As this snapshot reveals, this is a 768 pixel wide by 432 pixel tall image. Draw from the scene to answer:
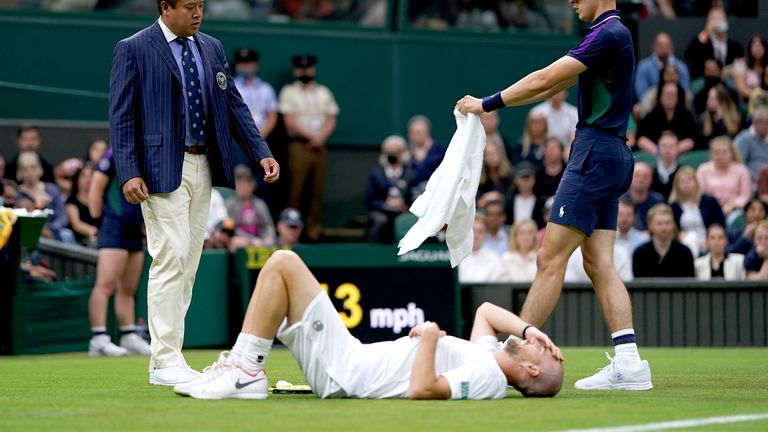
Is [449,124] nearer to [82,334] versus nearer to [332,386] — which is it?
[82,334]

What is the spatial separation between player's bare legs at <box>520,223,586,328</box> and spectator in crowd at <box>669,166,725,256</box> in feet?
27.0

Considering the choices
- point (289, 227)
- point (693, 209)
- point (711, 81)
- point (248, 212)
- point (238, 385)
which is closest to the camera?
point (238, 385)

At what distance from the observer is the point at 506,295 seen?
48.6 feet

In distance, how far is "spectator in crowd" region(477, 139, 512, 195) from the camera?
17906 mm

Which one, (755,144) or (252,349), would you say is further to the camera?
(755,144)

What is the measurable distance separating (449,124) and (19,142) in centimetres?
762

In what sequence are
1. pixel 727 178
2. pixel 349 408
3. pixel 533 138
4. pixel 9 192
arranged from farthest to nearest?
pixel 533 138, pixel 727 178, pixel 9 192, pixel 349 408

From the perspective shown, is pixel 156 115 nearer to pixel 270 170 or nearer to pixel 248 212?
pixel 270 170

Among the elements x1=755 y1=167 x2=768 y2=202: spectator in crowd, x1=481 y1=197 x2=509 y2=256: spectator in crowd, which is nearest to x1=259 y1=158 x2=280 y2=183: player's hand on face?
x1=481 y1=197 x2=509 y2=256: spectator in crowd

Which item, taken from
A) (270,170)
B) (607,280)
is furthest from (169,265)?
(607,280)

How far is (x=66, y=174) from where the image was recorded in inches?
640

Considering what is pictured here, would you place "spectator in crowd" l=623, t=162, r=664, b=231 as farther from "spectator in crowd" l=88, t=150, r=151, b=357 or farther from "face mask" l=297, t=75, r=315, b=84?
"spectator in crowd" l=88, t=150, r=151, b=357

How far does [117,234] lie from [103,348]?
1.03 m

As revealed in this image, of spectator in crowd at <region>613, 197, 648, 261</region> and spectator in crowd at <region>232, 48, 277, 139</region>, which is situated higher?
spectator in crowd at <region>232, 48, 277, 139</region>
